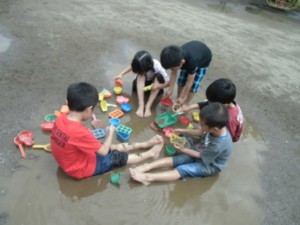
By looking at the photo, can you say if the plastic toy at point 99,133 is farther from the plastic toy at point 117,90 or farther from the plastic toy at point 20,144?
the plastic toy at point 117,90

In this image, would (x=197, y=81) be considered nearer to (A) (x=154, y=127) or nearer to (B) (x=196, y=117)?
(B) (x=196, y=117)

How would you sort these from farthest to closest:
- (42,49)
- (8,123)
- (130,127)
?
(42,49), (130,127), (8,123)

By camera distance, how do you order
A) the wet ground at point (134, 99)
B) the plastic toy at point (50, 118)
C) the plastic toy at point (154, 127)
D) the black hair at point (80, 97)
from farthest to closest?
the plastic toy at point (154, 127) < the plastic toy at point (50, 118) < the wet ground at point (134, 99) < the black hair at point (80, 97)

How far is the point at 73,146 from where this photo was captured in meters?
2.44

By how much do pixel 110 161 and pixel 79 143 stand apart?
0.51 metres

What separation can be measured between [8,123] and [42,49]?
1.88 metres

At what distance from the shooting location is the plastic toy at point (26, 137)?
296cm

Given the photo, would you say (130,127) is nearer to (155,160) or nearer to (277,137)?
(155,160)

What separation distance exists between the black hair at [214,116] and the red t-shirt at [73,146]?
39.2 inches

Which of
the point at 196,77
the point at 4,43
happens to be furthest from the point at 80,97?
the point at 4,43

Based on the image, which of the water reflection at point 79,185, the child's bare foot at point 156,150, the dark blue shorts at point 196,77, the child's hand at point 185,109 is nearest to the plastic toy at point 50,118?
the water reflection at point 79,185

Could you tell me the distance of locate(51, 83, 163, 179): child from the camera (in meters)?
2.40

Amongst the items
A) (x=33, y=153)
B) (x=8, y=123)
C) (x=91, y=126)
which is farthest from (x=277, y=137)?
(x=8, y=123)

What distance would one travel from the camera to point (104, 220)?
2455mm
